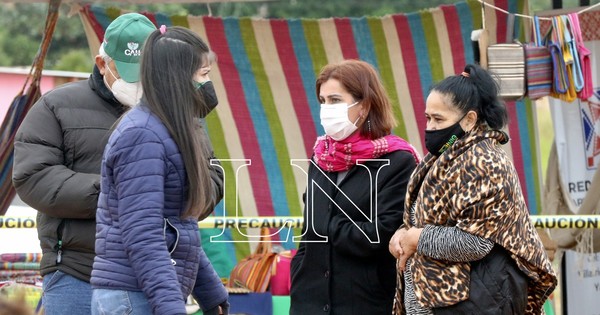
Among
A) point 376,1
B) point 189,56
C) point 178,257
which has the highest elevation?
point 189,56

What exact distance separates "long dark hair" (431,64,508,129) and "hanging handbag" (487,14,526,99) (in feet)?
6.00

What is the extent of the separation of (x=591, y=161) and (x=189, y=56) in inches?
158

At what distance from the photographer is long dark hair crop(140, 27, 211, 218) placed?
3502mm

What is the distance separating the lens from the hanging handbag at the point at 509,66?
5.88m

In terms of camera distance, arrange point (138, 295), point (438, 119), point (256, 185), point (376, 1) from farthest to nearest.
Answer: point (376, 1), point (256, 185), point (438, 119), point (138, 295)

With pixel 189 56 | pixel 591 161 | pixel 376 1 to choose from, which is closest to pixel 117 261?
pixel 189 56

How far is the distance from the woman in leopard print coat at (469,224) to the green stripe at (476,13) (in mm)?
2620

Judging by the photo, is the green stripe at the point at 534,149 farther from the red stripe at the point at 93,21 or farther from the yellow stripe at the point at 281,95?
the red stripe at the point at 93,21

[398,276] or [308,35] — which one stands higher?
[308,35]

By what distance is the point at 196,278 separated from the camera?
3.80 m

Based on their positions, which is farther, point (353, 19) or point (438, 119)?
point (353, 19)

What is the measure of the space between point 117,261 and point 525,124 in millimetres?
4150

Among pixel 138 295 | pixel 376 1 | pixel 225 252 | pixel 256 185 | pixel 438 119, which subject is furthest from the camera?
pixel 376 1

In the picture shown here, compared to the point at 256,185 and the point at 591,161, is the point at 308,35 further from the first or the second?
the point at 591,161
